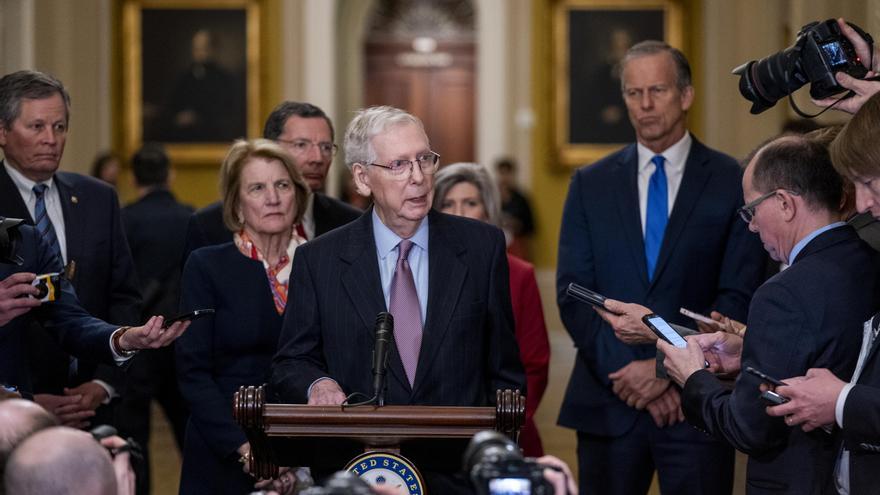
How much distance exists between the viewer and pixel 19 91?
14.9 ft

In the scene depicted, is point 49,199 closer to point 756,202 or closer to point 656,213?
point 656,213

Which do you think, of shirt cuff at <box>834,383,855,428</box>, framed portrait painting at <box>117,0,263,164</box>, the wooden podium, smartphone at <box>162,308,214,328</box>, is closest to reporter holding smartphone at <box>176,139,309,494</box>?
smartphone at <box>162,308,214,328</box>

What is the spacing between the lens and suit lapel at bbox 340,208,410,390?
3566mm

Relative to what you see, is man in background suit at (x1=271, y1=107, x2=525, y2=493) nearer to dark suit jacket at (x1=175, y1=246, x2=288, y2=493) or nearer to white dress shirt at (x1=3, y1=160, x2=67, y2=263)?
dark suit jacket at (x1=175, y1=246, x2=288, y2=493)

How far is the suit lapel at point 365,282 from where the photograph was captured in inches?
140

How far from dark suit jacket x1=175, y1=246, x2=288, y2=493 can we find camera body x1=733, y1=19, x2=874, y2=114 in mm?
1753

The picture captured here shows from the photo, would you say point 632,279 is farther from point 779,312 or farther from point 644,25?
point 644,25

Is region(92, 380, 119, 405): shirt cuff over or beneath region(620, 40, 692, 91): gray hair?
beneath

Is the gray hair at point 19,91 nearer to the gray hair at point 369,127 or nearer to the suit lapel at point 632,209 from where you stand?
the gray hair at point 369,127

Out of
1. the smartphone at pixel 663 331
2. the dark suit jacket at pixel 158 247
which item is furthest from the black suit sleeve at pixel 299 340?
the dark suit jacket at pixel 158 247

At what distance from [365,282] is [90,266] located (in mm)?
1573

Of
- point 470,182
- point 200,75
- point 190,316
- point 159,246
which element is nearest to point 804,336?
point 190,316

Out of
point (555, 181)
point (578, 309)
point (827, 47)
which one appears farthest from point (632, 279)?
point (555, 181)

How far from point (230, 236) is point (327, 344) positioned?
3.99ft
